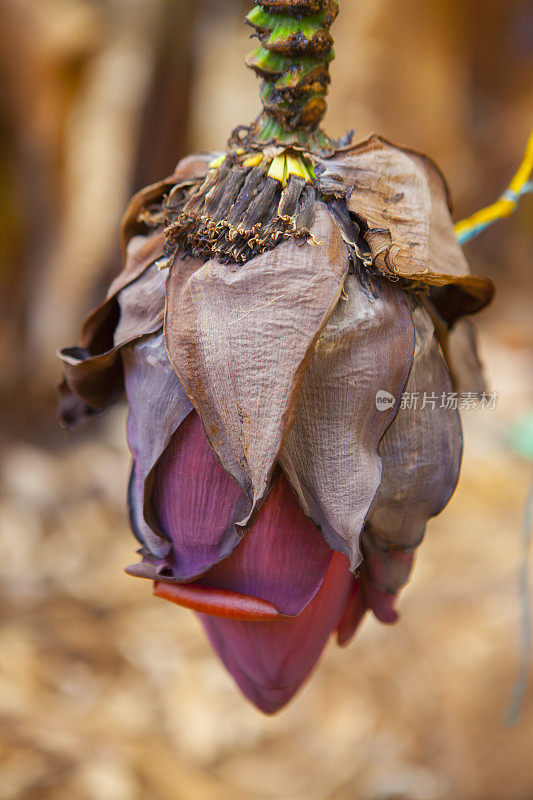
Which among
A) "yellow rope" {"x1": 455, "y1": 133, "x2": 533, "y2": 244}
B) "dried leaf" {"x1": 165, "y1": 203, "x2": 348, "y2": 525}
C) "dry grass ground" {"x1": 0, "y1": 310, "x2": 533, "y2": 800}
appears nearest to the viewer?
"dried leaf" {"x1": 165, "y1": 203, "x2": 348, "y2": 525}

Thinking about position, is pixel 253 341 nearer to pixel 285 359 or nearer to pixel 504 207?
pixel 285 359

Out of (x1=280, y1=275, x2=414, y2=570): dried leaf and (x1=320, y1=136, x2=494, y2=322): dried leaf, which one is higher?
(x1=320, y1=136, x2=494, y2=322): dried leaf

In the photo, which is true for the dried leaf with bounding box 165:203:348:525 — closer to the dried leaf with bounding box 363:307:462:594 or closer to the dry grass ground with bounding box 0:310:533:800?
the dried leaf with bounding box 363:307:462:594

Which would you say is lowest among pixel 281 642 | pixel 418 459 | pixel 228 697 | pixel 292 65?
pixel 228 697

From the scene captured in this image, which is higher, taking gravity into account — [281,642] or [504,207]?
[504,207]

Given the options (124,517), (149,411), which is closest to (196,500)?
(149,411)

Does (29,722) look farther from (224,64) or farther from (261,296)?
(224,64)

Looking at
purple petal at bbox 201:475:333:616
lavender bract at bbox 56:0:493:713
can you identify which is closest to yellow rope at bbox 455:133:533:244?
lavender bract at bbox 56:0:493:713

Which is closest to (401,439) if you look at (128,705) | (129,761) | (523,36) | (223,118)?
(129,761)
